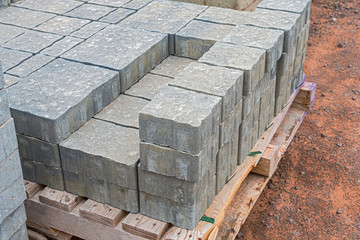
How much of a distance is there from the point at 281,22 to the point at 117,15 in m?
2.09

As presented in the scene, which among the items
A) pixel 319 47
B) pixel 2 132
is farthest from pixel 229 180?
pixel 319 47

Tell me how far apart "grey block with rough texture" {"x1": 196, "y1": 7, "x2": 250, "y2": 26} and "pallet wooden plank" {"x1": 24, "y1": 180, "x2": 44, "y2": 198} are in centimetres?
293

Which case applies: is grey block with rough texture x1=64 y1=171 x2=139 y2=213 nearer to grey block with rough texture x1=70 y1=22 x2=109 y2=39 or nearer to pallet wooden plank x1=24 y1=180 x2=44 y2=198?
pallet wooden plank x1=24 y1=180 x2=44 y2=198

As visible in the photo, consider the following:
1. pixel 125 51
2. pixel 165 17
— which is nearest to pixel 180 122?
pixel 125 51

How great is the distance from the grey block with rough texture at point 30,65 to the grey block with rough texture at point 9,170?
1.45 metres

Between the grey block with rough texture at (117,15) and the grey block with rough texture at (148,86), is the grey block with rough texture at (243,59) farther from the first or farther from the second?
the grey block with rough texture at (117,15)

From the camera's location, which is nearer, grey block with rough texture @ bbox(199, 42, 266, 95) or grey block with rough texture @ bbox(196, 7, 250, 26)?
grey block with rough texture @ bbox(199, 42, 266, 95)

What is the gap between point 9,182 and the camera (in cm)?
351

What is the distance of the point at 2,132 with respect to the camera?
3.31 meters

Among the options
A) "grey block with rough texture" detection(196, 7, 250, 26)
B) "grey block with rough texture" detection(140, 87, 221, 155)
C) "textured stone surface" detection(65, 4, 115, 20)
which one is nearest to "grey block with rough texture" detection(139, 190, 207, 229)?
"grey block with rough texture" detection(140, 87, 221, 155)

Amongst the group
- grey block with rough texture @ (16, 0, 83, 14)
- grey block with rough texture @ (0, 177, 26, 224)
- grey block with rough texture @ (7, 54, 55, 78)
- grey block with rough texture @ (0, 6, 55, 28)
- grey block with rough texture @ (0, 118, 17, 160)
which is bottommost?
grey block with rough texture @ (0, 177, 26, 224)

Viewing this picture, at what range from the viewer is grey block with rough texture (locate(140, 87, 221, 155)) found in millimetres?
3484

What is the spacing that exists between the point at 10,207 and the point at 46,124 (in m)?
0.73

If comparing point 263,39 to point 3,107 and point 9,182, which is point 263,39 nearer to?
point 3,107
